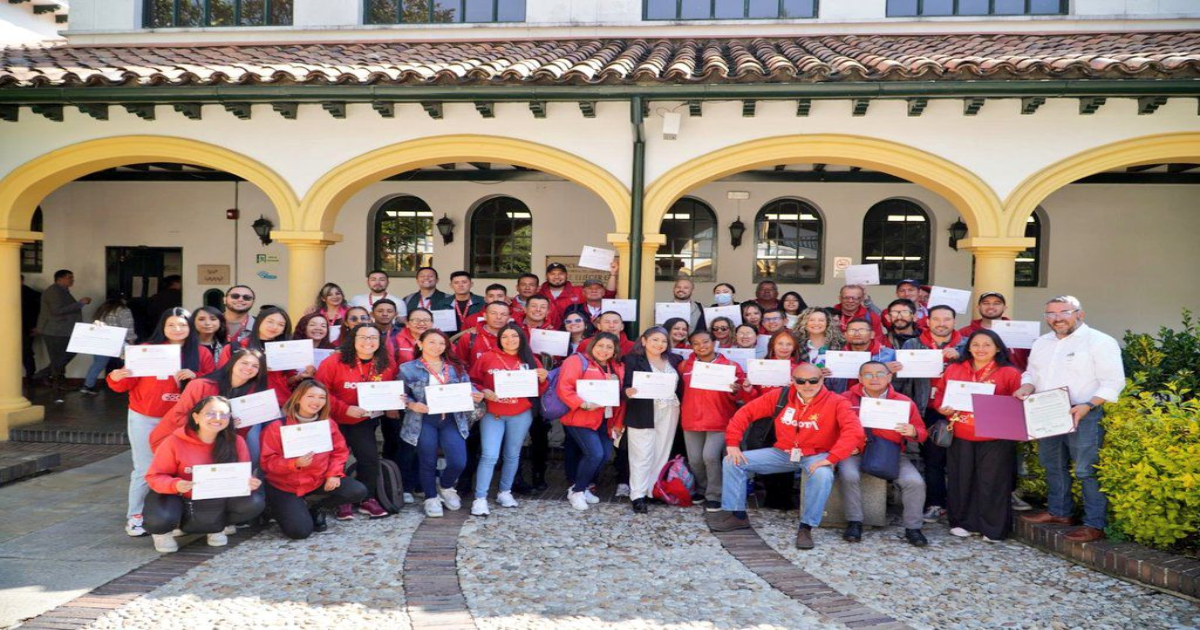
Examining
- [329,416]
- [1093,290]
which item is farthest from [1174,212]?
[329,416]

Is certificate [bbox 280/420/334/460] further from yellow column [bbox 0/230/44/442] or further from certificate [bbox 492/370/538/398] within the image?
yellow column [bbox 0/230/44/442]

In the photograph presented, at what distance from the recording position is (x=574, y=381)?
257 inches

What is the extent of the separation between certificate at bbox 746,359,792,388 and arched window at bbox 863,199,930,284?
6155 millimetres

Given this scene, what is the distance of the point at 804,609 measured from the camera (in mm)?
4734

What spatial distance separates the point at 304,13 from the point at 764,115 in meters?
6.83

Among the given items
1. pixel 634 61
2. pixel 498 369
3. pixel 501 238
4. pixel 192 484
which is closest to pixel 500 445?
pixel 498 369

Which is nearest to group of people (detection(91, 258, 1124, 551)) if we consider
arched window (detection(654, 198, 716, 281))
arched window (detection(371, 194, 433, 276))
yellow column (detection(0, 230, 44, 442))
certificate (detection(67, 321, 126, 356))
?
certificate (detection(67, 321, 126, 356))

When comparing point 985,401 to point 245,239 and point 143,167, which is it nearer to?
point 245,239

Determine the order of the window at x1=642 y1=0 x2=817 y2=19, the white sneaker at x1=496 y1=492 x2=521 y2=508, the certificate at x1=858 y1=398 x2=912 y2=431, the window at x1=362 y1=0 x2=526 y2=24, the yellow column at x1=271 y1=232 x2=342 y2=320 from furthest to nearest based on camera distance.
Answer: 1. the window at x1=362 y1=0 x2=526 y2=24
2. the window at x1=642 y1=0 x2=817 y2=19
3. the yellow column at x1=271 y1=232 x2=342 y2=320
4. the white sneaker at x1=496 y1=492 x2=521 y2=508
5. the certificate at x1=858 y1=398 x2=912 y2=431

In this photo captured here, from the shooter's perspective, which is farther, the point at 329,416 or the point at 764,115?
the point at 764,115

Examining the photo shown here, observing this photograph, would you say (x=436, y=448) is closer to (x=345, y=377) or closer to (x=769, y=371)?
(x=345, y=377)

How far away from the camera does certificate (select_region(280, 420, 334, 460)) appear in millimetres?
5402

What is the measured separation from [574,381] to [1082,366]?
12.4ft

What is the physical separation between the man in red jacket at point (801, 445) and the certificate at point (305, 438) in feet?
9.91
